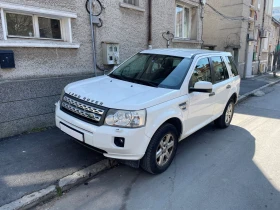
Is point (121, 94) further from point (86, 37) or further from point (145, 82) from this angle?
point (86, 37)

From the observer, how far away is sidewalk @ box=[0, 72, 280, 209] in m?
2.86

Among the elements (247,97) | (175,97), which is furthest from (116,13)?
(247,97)

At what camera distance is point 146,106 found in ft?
9.32

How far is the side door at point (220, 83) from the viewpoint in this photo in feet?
14.6

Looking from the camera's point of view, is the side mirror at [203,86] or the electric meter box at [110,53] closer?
the side mirror at [203,86]

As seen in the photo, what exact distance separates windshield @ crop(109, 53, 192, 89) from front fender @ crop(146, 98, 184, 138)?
35 centimetres

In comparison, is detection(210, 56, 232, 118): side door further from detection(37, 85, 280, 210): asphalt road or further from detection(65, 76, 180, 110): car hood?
detection(65, 76, 180, 110): car hood

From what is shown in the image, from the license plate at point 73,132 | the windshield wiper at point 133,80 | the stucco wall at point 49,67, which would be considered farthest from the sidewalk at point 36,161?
the windshield wiper at point 133,80

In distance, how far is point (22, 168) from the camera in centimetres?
323

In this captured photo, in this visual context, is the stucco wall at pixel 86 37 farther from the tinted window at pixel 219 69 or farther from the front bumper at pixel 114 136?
the tinted window at pixel 219 69

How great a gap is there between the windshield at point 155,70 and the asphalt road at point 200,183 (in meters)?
1.38

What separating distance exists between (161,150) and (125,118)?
88 cm

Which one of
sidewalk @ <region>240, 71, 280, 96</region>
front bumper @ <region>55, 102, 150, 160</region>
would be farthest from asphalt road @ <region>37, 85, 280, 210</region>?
sidewalk @ <region>240, 71, 280, 96</region>

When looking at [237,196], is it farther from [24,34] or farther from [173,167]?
[24,34]
